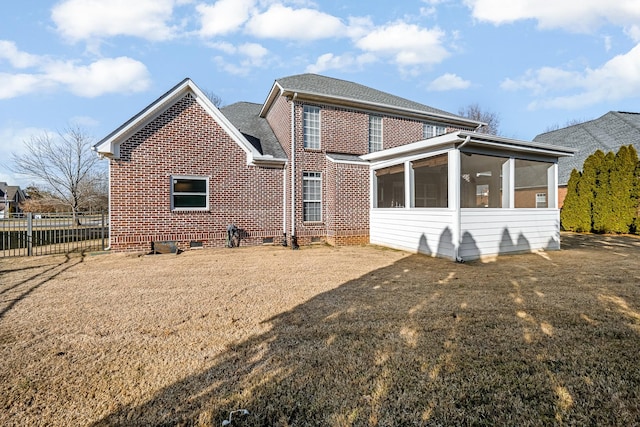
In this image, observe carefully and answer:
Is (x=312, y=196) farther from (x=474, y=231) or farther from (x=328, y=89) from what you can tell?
(x=474, y=231)

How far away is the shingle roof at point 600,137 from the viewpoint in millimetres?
19297

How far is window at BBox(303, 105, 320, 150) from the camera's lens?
473 inches

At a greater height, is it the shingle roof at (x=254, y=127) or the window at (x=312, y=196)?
the shingle roof at (x=254, y=127)

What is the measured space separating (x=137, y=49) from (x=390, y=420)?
1351 cm

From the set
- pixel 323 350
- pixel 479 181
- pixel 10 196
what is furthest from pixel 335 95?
pixel 10 196

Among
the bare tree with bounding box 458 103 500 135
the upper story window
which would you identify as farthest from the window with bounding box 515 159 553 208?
the bare tree with bounding box 458 103 500 135

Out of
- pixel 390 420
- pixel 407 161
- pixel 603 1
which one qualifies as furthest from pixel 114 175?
pixel 603 1

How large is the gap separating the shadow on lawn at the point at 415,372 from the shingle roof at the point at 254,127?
29.2 feet

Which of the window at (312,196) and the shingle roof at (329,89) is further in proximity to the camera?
the window at (312,196)

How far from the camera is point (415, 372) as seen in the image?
270 cm

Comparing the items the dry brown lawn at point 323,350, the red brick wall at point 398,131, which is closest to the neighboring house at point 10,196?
the red brick wall at point 398,131

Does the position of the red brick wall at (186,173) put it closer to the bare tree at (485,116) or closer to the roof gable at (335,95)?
the roof gable at (335,95)

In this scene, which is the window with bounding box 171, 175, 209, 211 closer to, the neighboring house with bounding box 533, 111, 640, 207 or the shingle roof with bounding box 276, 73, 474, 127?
the shingle roof with bounding box 276, 73, 474, 127

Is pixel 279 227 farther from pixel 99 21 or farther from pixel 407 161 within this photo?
pixel 99 21
